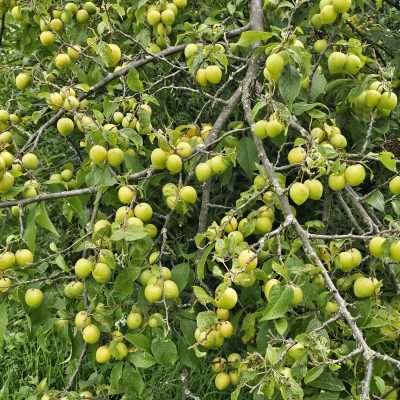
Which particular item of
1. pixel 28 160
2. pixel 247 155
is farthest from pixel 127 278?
pixel 247 155

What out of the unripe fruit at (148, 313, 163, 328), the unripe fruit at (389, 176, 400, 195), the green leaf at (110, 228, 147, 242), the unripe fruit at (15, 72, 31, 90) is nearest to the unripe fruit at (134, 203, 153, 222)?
the green leaf at (110, 228, 147, 242)

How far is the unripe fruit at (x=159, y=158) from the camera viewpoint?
60.8 inches

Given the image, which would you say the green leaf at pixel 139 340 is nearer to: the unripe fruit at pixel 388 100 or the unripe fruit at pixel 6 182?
the unripe fruit at pixel 6 182

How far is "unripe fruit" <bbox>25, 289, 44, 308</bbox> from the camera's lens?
157cm

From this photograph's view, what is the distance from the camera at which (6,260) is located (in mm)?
1521

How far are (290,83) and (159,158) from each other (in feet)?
1.15

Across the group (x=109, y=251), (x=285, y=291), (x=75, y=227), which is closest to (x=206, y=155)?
(x=109, y=251)

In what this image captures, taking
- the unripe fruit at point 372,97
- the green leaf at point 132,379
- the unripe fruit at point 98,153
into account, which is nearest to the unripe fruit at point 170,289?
the green leaf at point 132,379

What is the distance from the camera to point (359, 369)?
1.51 m

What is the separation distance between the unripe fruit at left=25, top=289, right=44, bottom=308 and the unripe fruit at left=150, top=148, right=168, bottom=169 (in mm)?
412

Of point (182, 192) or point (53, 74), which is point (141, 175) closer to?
point (182, 192)

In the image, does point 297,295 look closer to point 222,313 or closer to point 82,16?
point 222,313

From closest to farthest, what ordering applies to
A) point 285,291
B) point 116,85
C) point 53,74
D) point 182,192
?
point 285,291
point 182,192
point 116,85
point 53,74

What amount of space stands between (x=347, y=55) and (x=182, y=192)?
56 cm
